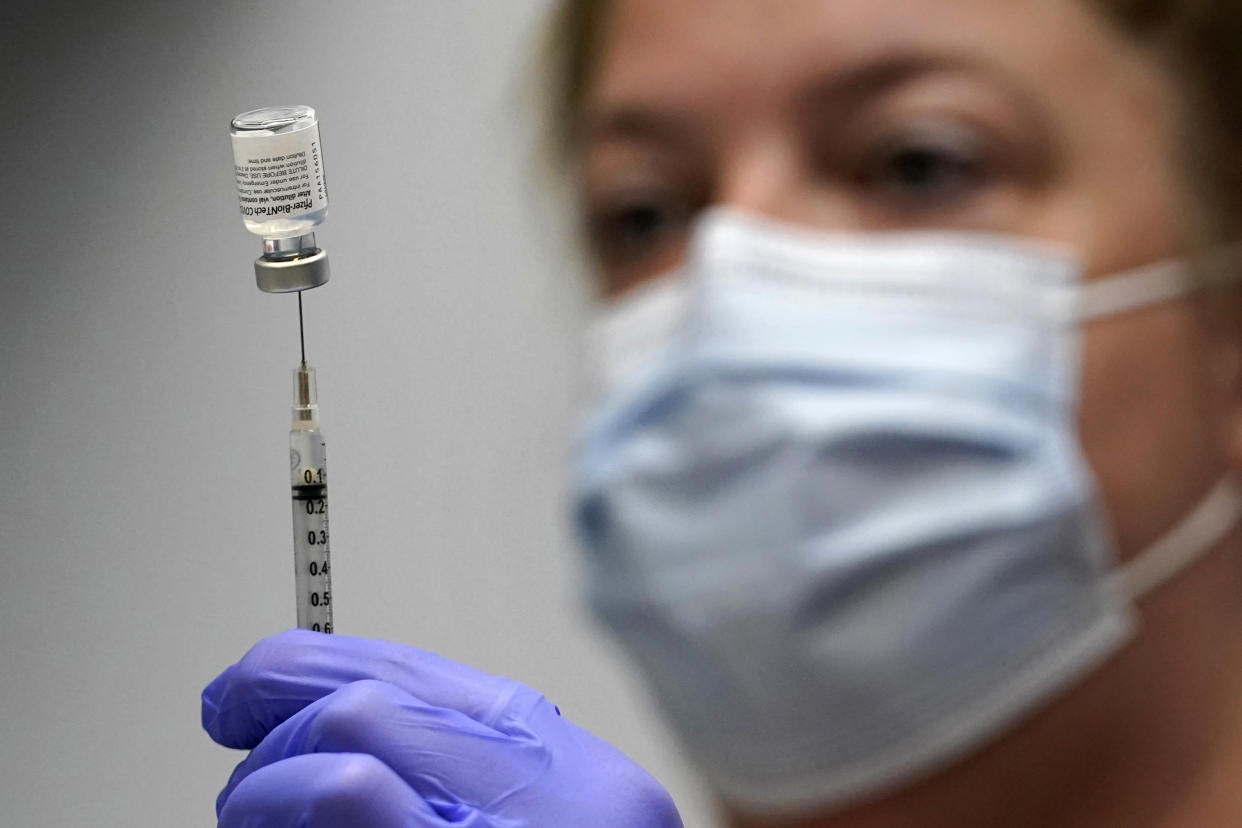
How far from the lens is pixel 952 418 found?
780mm

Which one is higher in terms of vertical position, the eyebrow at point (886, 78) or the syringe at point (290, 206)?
the eyebrow at point (886, 78)

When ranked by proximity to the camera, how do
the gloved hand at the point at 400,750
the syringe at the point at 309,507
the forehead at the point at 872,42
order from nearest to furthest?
the forehead at the point at 872,42 < the gloved hand at the point at 400,750 < the syringe at the point at 309,507

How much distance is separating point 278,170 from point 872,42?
22.0 inches

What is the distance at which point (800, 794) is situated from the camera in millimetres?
812

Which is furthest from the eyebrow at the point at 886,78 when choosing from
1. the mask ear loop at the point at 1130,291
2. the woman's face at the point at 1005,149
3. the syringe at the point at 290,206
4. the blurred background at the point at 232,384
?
the blurred background at the point at 232,384

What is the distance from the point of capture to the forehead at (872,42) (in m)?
0.78

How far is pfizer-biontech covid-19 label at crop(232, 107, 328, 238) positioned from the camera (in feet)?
3.76

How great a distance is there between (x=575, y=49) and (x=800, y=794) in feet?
1.86

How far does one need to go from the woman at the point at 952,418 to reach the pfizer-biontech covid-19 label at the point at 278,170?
412 mm

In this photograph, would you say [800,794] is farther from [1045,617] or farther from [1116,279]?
[1116,279]

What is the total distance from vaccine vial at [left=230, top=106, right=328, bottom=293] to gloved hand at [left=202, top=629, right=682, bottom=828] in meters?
0.30

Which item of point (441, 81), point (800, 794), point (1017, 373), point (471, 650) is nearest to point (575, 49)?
point (1017, 373)

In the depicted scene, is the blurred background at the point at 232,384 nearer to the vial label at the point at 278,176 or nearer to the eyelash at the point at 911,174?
the vial label at the point at 278,176

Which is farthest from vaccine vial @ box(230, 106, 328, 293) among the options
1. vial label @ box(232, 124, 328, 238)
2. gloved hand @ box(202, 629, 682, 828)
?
gloved hand @ box(202, 629, 682, 828)
